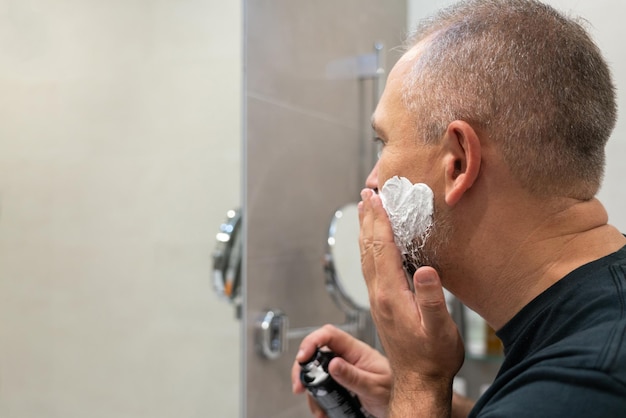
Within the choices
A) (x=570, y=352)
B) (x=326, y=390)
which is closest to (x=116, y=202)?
(x=326, y=390)

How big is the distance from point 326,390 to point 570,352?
0.43 metres

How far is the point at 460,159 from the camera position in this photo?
2.47 feet

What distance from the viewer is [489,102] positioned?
0.74 m

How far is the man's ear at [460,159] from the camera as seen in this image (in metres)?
0.73

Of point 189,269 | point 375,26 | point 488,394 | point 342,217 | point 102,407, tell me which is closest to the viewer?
point 488,394

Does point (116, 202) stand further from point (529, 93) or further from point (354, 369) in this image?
point (529, 93)

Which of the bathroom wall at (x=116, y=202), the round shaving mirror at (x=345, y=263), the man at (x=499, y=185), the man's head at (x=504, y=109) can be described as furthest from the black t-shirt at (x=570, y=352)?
the round shaving mirror at (x=345, y=263)

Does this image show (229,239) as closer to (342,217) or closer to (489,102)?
(342,217)

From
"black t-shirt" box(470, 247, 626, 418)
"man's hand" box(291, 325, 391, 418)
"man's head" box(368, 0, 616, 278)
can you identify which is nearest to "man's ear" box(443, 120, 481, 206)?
"man's head" box(368, 0, 616, 278)

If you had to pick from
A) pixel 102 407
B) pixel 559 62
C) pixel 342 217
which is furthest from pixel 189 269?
pixel 559 62

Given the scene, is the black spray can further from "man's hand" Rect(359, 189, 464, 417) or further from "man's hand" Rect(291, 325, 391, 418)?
"man's hand" Rect(359, 189, 464, 417)

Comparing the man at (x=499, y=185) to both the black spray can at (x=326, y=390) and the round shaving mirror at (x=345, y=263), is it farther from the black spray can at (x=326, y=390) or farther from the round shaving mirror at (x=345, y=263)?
the round shaving mirror at (x=345, y=263)

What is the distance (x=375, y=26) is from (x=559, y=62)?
106 cm

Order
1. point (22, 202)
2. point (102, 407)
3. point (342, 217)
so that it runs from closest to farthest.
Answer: point (22, 202) → point (102, 407) → point (342, 217)
